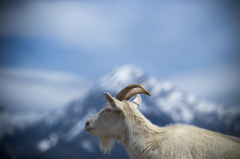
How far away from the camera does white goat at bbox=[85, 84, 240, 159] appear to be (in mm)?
4219

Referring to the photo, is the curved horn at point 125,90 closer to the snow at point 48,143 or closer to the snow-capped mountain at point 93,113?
the snow-capped mountain at point 93,113

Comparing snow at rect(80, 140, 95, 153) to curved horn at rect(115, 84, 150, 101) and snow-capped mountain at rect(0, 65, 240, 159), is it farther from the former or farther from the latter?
curved horn at rect(115, 84, 150, 101)

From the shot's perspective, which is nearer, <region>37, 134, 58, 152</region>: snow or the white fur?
the white fur

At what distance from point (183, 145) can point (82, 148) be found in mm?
36370

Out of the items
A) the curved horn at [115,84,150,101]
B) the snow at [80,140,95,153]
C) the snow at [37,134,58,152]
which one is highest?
the snow at [37,134,58,152]

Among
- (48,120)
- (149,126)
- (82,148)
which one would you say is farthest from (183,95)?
(149,126)

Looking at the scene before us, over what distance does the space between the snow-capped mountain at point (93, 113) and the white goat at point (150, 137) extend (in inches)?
978

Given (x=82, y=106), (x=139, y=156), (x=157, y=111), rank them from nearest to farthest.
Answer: (x=139, y=156) < (x=157, y=111) < (x=82, y=106)

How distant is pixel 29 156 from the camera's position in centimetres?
3794

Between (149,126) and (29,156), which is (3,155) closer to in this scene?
(29,156)

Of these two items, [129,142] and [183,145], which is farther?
[129,142]

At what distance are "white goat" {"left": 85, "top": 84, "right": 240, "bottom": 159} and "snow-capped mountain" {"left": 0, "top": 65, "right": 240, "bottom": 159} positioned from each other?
24844 millimetres

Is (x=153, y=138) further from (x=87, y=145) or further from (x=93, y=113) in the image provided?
(x=87, y=145)

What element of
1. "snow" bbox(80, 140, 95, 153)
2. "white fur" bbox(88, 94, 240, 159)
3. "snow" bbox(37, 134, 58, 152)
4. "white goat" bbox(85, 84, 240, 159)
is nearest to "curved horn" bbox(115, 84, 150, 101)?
"white goat" bbox(85, 84, 240, 159)
